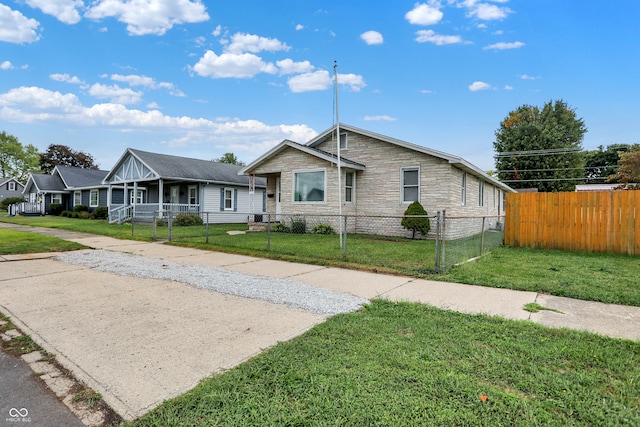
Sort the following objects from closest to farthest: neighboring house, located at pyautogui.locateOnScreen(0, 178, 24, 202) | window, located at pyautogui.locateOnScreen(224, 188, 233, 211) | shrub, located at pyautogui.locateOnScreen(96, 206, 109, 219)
A: 1. window, located at pyautogui.locateOnScreen(224, 188, 233, 211)
2. shrub, located at pyautogui.locateOnScreen(96, 206, 109, 219)
3. neighboring house, located at pyautogui.locateOnScreen(0, 178, 24, 202)

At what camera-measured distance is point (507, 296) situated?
4.74 metres

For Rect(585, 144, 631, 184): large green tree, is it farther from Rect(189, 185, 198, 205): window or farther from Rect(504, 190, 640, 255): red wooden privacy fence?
Rect(189, 185, 198, 205): window

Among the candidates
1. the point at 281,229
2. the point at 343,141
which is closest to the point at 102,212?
the point at 281,229

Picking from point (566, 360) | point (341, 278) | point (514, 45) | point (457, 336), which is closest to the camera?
point (566, 360)

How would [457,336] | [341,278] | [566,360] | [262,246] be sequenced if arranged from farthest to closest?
[262,246], [341,278], [457,336], [566,360]

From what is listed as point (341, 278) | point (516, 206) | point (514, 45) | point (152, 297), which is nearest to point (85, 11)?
point (152, 297)

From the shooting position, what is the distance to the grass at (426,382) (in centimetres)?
194

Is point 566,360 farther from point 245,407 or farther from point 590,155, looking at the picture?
point 590,155

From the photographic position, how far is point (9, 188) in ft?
157

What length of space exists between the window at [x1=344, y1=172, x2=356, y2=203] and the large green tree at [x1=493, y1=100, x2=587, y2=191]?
27.1 m

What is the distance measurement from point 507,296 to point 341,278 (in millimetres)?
2610

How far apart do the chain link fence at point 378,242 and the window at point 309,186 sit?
91cm

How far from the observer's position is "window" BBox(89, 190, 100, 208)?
2711 centimetres

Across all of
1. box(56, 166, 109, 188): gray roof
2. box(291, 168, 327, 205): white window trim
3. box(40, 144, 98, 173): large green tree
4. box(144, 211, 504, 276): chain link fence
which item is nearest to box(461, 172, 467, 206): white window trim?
box(144, 211, 504, 276): chain link fence
